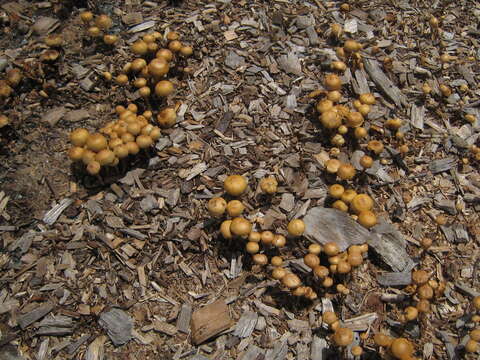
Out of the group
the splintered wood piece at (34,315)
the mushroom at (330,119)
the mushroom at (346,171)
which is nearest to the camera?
the splintered wood piece at (34,315)

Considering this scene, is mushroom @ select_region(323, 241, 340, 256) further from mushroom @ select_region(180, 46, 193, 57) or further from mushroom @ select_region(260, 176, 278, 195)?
mushroom @ select_region(180, 46, 193, 57)

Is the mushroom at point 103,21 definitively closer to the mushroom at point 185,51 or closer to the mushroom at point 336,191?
the mushroom at point 185,51

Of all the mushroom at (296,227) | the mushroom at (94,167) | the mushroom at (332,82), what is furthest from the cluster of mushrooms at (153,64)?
the mushroom at (296,227)

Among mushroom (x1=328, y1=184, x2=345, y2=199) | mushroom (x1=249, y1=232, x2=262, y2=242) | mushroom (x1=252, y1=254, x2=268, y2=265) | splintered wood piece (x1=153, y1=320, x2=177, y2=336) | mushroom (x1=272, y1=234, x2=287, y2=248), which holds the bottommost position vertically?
splintered wood piece (x1=153, y1=320, x2=177, y2=336)

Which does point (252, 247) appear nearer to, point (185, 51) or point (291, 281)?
point (291, 281)

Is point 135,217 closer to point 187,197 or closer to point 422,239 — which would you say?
point 187,197

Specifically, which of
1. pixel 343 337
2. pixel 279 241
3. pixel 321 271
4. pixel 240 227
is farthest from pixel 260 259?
pixel 343 337

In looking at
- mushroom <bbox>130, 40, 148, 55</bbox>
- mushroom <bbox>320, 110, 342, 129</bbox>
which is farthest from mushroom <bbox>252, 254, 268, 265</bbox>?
mushroom <bbox>130, 40, 148, 55</bbox>
